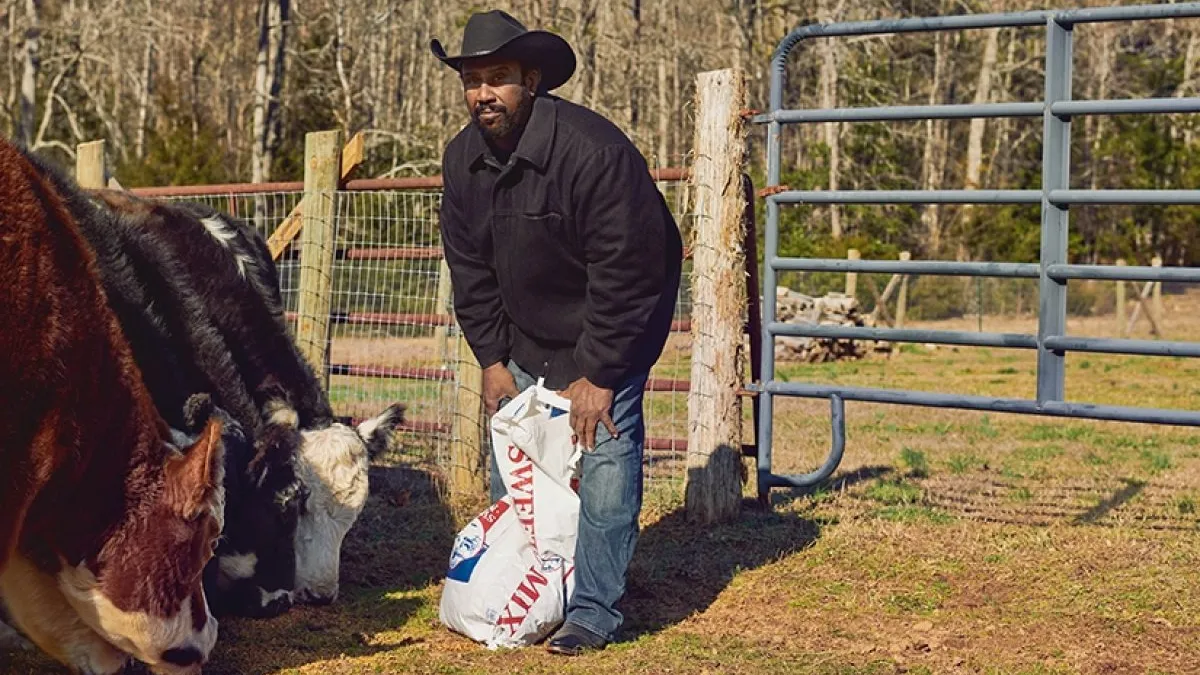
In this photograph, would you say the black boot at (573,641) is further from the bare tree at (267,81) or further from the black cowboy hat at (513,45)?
the bare tree at (267,81)

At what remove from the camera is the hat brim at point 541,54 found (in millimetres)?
4855

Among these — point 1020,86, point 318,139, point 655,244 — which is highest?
point 1020,86

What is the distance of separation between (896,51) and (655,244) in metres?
38.0

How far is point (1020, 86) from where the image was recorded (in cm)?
4225

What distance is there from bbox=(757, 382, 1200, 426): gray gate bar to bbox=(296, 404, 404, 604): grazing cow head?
208 cm

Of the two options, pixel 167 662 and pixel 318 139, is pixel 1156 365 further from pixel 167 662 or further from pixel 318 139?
pixel 167 662

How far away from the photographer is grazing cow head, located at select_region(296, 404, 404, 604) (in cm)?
569

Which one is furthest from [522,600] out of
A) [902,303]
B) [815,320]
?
[902,303]

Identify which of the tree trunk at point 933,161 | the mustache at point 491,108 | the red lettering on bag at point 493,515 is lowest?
the red lettering on bag at point 493,515

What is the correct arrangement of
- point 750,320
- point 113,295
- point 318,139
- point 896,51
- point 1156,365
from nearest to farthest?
point 113,295, point 750,320, point 318,139, point 1156,365, point 896,51

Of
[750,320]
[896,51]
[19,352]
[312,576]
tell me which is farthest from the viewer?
[896,51]

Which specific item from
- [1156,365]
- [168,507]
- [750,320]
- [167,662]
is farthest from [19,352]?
[1156,365]

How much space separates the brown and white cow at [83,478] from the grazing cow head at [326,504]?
103cm

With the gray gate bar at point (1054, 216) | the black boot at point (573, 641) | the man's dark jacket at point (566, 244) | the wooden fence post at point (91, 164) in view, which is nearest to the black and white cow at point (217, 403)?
the man's dark jacket at point (566, 244)
